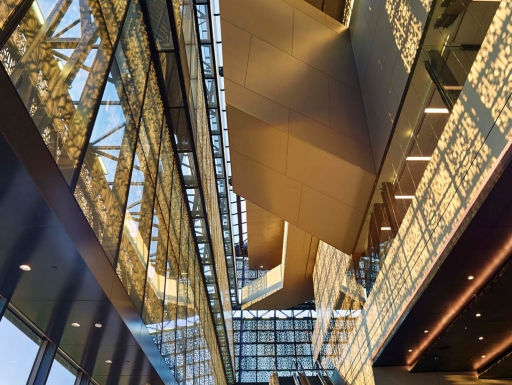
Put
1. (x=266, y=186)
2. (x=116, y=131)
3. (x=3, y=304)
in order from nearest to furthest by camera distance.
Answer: (x=3, y=304), (x=116, y=131), (x=266, y=186)

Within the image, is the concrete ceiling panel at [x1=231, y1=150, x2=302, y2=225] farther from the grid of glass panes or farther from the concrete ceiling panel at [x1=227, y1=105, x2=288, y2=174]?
the grid of glass panes

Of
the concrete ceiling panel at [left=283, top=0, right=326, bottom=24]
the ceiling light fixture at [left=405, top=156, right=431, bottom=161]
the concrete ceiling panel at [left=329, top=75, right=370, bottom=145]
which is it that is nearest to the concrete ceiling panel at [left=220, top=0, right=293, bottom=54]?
the concrete ceiling panel at [left=283, top=0, right=326, bottom=24]

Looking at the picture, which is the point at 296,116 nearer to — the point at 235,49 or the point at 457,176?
the point at 235,49

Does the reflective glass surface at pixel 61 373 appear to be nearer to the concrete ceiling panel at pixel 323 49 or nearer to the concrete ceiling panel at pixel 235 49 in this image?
the concrete ceiling panel at pixel 235 49

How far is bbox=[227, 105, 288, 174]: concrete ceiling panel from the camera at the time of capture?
42.5ft

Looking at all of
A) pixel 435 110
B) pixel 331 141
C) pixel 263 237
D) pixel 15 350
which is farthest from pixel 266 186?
pixel 263 237

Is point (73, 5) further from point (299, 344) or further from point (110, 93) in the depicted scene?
point (299, 344)

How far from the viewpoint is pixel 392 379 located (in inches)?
538

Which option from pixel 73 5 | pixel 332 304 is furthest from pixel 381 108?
pixel 332 304

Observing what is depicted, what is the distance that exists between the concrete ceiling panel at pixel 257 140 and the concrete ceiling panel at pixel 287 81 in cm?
121

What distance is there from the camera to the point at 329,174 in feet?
44.4

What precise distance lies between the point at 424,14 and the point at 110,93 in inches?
281

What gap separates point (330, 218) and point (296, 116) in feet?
13.6

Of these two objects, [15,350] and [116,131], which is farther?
[116,131]
